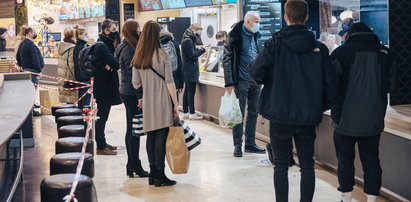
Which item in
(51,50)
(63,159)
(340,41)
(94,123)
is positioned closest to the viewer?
(63,159)

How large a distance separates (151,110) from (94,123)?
98.3 inches

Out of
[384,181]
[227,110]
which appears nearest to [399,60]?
[384,181]

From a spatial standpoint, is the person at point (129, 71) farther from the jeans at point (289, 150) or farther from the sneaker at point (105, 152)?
the jeans at point (289, 150)

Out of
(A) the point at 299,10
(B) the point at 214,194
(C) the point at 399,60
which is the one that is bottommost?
(B) the point at 214,194

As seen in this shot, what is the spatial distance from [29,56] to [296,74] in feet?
23.9

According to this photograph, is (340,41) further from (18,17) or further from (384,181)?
(18,17)

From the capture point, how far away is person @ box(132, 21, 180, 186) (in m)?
5.03

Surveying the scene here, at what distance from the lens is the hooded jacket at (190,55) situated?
9242 millimetres

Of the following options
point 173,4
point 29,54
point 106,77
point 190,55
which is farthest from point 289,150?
point 173,4

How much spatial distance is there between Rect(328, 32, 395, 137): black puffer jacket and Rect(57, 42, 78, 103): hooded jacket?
4.77m

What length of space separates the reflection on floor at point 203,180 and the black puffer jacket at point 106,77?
0.74 meters

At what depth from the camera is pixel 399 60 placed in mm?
5723

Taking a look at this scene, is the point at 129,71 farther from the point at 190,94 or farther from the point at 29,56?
the point at 29,56

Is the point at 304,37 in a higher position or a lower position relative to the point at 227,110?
higher
